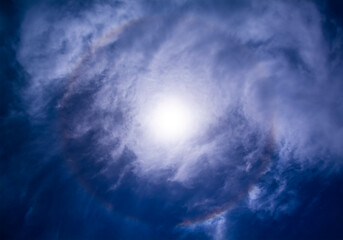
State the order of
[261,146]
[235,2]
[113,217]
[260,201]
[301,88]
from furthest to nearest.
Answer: [260,201], [113,217], [261,146], [301,88], [235,2]

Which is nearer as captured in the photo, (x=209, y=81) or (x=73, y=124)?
(x=209, y=81)

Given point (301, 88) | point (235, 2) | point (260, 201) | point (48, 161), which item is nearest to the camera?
point (235, 2)

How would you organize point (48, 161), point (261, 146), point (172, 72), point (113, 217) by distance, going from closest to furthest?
point (172, 72) < point (48, 161) < point (261, 146) < point (113, 217)

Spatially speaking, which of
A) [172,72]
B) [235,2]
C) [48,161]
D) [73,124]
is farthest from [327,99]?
[48,161]

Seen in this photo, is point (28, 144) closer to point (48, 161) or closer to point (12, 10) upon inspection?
point (48, 161)

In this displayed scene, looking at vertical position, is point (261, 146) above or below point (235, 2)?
below

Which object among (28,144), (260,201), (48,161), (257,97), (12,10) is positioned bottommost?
(260,201)

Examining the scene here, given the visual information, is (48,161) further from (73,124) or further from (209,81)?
(209,81)

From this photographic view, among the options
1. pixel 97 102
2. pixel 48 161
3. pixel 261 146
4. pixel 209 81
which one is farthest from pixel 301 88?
pixel 48 161

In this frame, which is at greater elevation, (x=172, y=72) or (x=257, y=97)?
(x=172, y=72)
